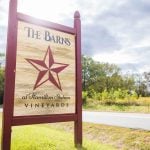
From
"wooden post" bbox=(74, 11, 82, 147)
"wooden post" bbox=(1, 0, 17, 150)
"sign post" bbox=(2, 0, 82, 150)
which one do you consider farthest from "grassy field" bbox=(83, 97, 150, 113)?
"wooden post" bbox=(1, 0, 17, 150)

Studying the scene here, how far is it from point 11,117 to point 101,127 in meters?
5.62

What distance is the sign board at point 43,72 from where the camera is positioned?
612 cm

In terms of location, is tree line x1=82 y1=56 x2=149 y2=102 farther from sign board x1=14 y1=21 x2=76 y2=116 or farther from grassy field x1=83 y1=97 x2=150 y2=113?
sign board x1=14 y1=21 x2=76 y2=116

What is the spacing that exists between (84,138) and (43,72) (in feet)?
12.1

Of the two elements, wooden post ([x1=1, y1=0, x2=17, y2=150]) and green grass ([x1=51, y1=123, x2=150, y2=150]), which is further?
green grass ([x1=51, y1=123, x2=150, y2=150])

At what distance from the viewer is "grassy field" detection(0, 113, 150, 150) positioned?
6.32 meters

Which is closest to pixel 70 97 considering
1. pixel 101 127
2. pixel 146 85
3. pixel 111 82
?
pixel 101 127

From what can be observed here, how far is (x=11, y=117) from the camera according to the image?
5.77 meters

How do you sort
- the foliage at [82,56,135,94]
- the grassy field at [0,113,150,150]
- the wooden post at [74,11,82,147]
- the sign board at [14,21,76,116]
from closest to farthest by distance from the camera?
the sign board at [14,21,76,116], the grassy field at [0,113,150,150], the wooden post at [74,11,82,147], the foliage at [82,56,135,94]

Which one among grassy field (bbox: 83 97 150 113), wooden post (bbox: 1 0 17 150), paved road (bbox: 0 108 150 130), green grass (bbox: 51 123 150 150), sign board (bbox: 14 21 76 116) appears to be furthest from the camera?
grassy field (bbox: 83 97 150 113)

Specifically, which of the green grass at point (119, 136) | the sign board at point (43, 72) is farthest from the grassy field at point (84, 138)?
the sign board at point (43, 72)

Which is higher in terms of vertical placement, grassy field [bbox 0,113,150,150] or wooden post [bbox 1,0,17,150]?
wooden post [bbox 1,0,17,150]

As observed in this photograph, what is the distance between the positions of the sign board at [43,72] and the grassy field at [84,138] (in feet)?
2.33

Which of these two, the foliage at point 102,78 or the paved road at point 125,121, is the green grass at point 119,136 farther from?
the foliage at point 102,78
